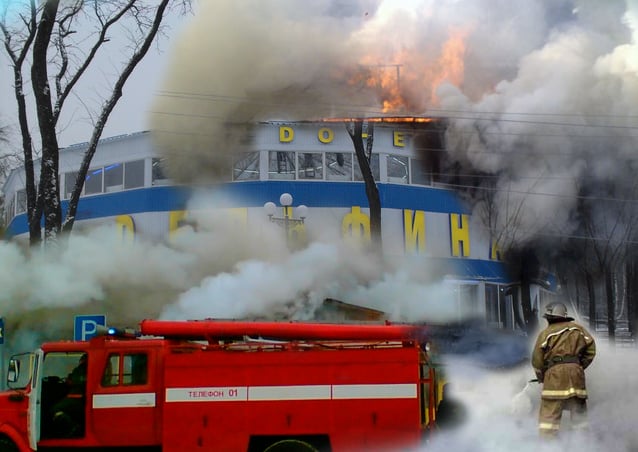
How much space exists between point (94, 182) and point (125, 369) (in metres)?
11.8

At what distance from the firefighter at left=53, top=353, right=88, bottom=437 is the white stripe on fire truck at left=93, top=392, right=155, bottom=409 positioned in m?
0.21

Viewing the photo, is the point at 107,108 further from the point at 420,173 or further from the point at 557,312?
the point at 557,312

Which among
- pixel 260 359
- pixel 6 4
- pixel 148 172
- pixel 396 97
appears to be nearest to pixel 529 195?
pixel 396 97

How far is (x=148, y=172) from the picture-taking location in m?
17.9

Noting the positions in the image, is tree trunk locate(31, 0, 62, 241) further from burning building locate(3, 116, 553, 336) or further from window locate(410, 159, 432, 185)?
window locate(410, 159, 432, 185)

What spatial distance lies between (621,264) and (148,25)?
11.6 m

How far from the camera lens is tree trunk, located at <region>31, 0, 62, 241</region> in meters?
16.7

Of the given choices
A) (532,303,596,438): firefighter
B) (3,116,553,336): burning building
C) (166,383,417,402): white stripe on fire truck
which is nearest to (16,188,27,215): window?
(3,116,553,336): burning building

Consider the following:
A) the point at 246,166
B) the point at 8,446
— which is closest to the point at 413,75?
the point at 246,166

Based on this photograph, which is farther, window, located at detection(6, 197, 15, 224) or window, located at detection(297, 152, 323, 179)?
window, located at detection(6, 197, 15, 224)

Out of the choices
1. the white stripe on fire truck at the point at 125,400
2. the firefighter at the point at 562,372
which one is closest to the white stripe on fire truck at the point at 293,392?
the white stripe on fire truck at the point at 125,400

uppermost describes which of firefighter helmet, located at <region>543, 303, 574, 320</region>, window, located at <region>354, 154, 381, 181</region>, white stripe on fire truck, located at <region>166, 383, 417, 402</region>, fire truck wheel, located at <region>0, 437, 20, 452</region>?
window, located at <region>354, 154, 381, 181</region>

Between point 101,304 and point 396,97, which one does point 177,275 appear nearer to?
point 101,304

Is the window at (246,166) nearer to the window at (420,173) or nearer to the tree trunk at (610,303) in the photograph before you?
the window at (420,173)
